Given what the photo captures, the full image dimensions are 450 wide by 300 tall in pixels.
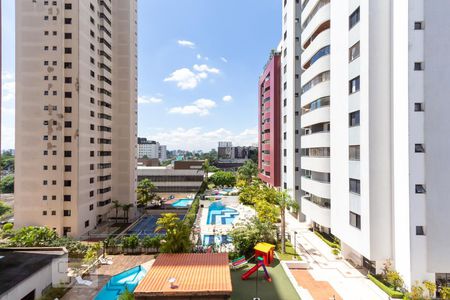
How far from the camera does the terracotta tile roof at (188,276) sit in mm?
14773

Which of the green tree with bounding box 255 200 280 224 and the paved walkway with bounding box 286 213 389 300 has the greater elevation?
the green tree with bounding box 255 200 280 224

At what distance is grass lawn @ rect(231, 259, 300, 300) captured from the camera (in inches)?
736

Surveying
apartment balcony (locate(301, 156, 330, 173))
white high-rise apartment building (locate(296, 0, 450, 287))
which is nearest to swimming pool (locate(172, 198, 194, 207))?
apartment balcony (locate(301, 156, 330, 173))

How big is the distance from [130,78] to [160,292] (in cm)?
4355

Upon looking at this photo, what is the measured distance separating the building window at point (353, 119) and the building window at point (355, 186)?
18.2 feet

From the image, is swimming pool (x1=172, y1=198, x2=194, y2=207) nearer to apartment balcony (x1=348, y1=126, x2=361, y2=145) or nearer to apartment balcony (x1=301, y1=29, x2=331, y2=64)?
apartment balcony (x1=301, y1=29, x2=331, y2=64)

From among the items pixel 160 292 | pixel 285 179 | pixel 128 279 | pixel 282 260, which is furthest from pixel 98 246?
pixel 285 179

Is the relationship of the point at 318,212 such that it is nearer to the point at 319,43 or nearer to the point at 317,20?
the point at 319,43

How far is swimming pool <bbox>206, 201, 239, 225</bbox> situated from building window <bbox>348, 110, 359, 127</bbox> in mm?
27833

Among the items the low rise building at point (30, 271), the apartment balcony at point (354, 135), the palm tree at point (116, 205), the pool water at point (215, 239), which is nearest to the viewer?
the low rise building at point (30, 271)

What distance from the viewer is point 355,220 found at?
73.2ft

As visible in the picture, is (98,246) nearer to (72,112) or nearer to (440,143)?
(72,112)

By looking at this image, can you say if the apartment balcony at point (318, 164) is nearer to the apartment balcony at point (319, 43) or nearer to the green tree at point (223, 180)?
the apartment balcony at point (319, 43)

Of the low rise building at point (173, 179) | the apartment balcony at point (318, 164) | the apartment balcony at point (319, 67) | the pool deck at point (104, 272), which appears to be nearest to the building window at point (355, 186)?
the apartment balcony at point (318, 164)
